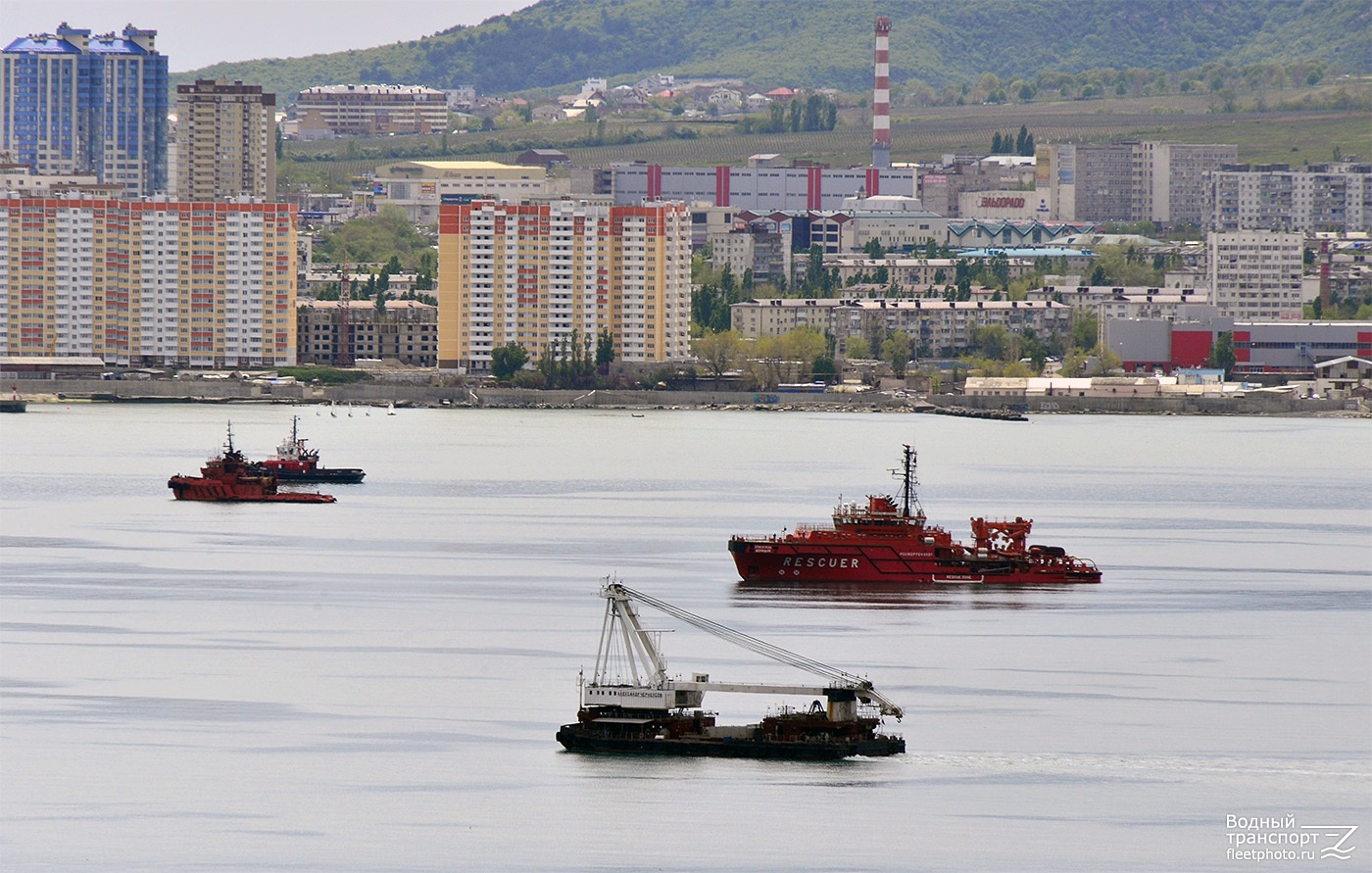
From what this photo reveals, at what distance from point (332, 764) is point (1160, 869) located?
464cm

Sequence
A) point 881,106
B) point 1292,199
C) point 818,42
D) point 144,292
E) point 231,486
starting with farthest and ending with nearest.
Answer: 1. point 818,42
2. point 881,106
3. point 1292,199
4. point 144,292
5. point 231,486

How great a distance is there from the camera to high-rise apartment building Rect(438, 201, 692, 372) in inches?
2552

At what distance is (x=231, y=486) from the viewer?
33.6 meters

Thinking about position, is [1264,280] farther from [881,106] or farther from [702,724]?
[702,724]

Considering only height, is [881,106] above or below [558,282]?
above

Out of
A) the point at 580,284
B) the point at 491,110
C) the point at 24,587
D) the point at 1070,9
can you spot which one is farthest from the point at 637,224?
the point at 1070,9

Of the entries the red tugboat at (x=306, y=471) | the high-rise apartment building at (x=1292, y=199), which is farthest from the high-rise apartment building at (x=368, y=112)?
the red tugboat at (x=306, y=471)

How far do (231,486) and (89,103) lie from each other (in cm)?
7348

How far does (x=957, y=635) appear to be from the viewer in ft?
67.5

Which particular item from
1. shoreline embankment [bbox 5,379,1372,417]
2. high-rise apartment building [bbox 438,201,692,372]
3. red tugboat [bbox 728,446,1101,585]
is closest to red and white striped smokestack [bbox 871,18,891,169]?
high-rise apartment building [bbox 438,201,692,372]

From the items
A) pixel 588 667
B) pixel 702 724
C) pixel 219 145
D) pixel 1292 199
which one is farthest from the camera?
pixel 1292 199

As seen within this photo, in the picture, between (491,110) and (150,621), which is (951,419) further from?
(491,110)

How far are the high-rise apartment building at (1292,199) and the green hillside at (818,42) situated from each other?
60134 millimetres

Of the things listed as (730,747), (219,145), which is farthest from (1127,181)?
(730,747)
